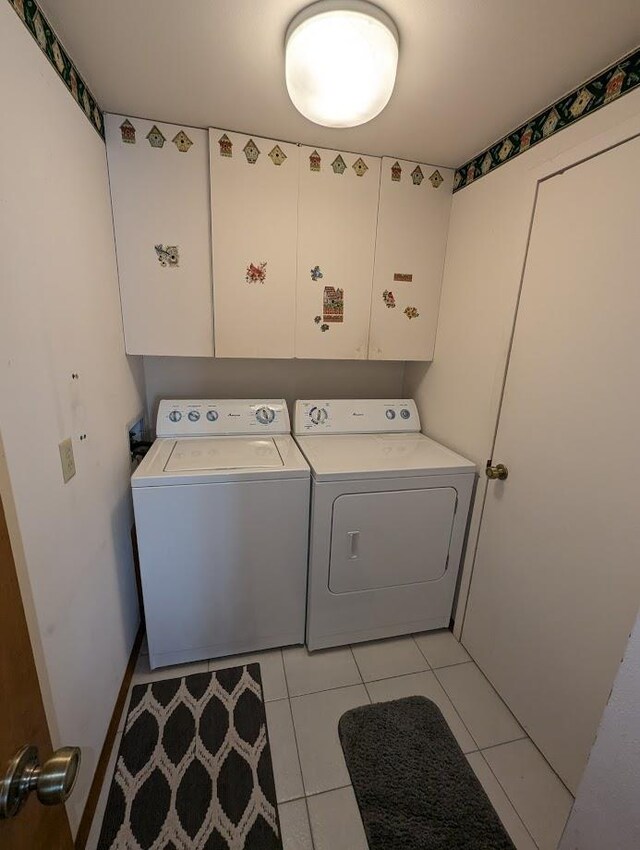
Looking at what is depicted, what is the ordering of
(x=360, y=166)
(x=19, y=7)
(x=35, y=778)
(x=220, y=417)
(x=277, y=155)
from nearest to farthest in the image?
(x=35, y=778) → (x=19, y=7) → (x=277, y=155) → (x=360, y=166) → (x=220, y=417)

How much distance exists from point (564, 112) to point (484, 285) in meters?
0.61

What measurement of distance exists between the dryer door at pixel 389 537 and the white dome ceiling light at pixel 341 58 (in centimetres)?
139

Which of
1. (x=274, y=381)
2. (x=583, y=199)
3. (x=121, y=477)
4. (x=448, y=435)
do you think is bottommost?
(x=121, y=477)

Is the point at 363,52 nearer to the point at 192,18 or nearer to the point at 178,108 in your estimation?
the point at 192,18

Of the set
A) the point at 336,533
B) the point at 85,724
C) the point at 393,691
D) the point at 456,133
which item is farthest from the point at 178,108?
the point at 393,691

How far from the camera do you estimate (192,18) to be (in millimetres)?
994

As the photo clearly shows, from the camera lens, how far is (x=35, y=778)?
487mm

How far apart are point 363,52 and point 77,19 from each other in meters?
0.81

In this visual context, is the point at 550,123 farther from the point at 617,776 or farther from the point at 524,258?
the point at 617,776

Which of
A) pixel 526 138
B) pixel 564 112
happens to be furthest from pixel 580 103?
pixel 526 138

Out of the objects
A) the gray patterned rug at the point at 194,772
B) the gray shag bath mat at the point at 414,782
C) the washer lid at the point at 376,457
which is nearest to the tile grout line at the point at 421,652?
the gray shag bath mat at the point at 414,782

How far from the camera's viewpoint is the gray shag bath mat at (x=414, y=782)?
1.14 m

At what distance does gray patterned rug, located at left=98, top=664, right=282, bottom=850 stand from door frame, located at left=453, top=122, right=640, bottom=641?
1.10 m

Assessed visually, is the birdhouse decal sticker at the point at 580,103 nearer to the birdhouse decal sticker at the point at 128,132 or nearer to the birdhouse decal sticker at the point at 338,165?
the birdhouse decal sticker at the point at 338,165
